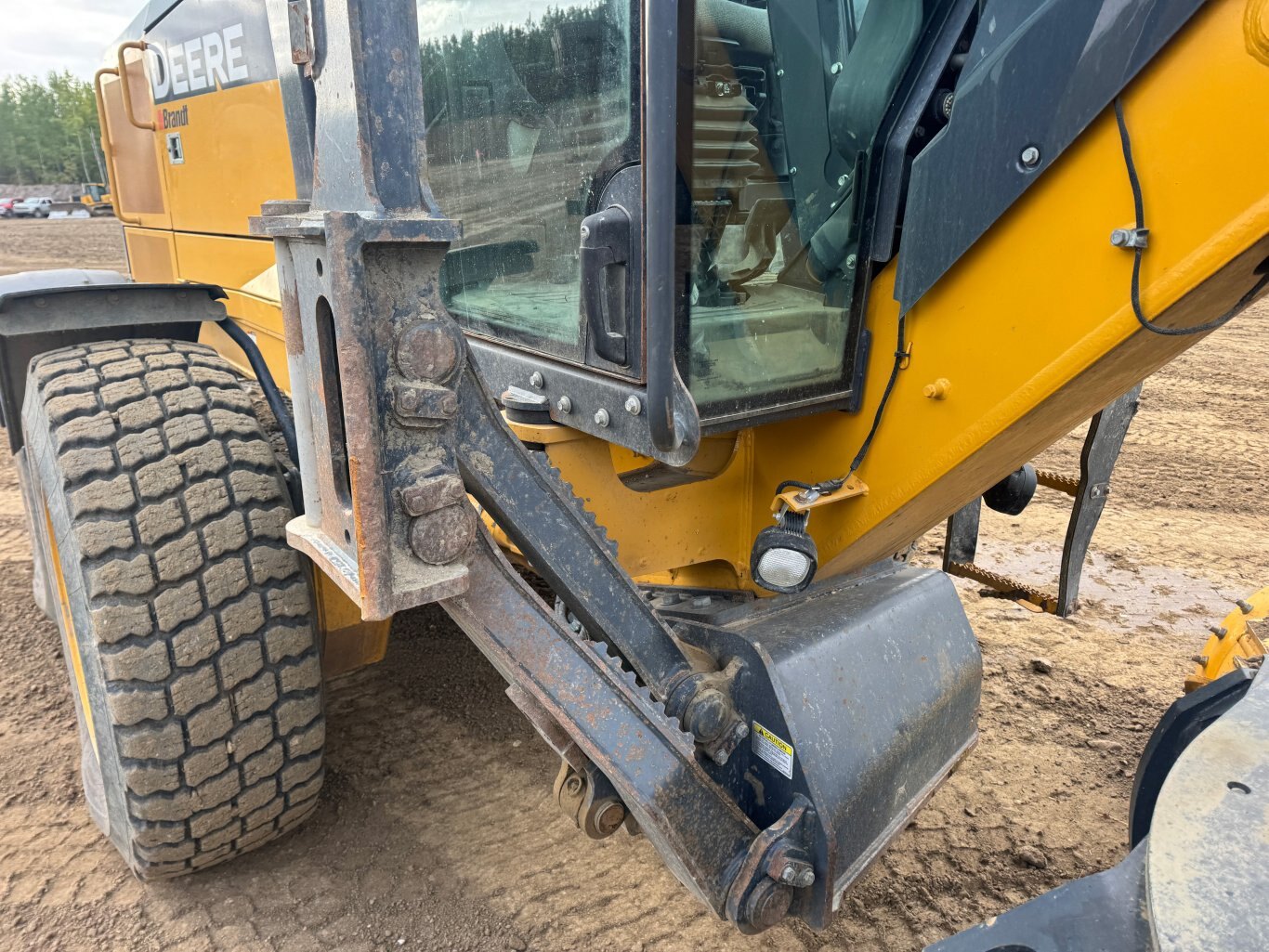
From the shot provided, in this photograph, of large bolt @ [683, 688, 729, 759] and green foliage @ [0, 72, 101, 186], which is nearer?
large bolt @ [683, 688, 729, 759]

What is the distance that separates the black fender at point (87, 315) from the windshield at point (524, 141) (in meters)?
0.71

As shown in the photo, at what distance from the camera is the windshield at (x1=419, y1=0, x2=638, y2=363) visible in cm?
160

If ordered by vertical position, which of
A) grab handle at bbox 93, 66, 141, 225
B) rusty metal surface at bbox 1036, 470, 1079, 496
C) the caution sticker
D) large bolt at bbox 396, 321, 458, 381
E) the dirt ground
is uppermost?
grab handle at bbox 93, 66, 141, 225

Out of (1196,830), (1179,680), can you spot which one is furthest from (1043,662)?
(1196,830)

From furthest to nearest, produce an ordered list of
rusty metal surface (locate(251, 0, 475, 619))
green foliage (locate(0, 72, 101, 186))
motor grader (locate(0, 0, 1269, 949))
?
green foliage (locate(0, 72, 101, 186)) < motor grader (locate(0, 0, 1269, 949)) < rusty metal surface (locate(251, 0, 475, 619))

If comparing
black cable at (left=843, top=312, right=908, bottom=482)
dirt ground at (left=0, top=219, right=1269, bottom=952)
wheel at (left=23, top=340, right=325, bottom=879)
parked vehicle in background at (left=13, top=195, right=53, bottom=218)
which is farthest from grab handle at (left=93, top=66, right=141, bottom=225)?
parked vehicle in background at (left=13, top=195, right=53, bottom=218)

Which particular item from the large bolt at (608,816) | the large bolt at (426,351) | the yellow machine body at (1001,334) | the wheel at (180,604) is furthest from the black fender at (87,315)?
the large bolt at (608,816)

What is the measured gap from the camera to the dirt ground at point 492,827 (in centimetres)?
210

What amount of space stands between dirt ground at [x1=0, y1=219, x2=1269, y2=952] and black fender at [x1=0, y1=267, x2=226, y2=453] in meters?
1.24

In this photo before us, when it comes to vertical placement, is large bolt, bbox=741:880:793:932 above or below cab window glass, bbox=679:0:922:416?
below

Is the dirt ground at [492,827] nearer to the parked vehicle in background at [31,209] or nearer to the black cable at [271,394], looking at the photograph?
the black cable at [271,394]

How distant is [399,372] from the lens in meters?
1.23

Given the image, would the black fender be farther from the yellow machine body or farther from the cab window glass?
the cab window glass

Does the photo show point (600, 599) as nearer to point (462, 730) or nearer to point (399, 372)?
point (399, 372)
